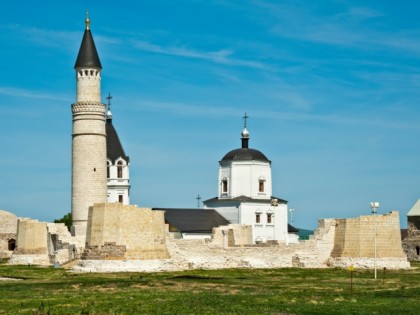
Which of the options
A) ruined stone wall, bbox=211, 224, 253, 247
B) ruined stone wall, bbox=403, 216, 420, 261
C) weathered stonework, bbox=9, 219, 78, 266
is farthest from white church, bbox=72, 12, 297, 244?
ruined stone wall, bbox=403, 216, 420, 261

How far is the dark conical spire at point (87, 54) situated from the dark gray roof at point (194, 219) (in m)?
14.4

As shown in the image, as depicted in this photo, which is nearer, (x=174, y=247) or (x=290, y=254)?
(x=174, y=247)

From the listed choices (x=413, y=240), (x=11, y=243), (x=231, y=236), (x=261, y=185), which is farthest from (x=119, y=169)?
(x=413, y=240)

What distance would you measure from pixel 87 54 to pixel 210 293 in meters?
31.4

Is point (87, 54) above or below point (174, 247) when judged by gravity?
above

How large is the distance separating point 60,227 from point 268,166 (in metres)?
24.0

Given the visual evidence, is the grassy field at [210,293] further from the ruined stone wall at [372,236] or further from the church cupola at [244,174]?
the church cupola at [244,174]

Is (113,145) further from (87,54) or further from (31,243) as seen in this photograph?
(31,243)

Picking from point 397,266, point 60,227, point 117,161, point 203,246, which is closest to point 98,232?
point 203,246

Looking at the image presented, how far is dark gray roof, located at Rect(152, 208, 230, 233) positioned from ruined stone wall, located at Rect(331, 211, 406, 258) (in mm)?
21365

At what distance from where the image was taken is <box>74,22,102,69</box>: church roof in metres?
58.8

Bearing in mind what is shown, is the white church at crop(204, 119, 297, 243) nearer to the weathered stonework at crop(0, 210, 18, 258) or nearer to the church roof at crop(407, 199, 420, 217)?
the church roof at crop(407, 199, 420, 217)

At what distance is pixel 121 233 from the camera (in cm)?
4247

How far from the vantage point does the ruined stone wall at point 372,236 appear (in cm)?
4672
